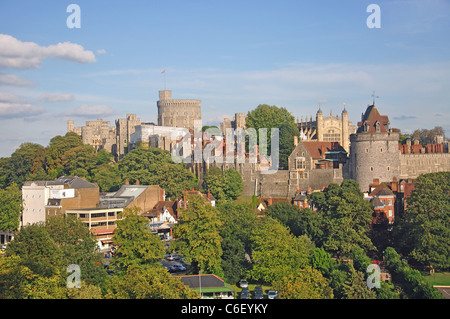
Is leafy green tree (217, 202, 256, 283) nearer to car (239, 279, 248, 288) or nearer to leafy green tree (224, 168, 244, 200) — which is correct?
car (239, 279, 248, 288)

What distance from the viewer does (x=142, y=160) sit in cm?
7644

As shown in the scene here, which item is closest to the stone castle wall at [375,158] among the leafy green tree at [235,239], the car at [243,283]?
the leafy green tree at [235,239]

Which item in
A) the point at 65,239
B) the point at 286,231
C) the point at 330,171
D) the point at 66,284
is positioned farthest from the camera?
the point at 330,171

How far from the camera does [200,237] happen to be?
4562 centimetres

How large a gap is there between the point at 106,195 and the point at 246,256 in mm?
26043

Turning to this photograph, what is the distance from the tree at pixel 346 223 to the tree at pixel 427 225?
2.70 meters

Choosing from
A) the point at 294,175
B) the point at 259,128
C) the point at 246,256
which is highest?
the point at 259,128

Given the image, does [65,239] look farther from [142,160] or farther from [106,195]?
[142,160]

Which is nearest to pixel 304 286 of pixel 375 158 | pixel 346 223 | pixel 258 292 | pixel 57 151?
pixel 258 292

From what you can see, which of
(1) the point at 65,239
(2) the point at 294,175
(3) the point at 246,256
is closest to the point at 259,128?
(2) the point at 294,175

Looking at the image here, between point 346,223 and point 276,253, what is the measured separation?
271 inches

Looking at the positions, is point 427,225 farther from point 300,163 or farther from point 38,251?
point 38,251

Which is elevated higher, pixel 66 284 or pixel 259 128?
pixel 259 128
